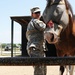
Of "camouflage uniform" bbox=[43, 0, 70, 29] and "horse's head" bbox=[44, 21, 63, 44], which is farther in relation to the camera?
"camouflage uniform" bbox=[43, 0, 70, 29]

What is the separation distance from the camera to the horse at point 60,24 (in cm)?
489

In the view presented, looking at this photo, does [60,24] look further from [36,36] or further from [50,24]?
[36,36]

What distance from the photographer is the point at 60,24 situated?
537cm

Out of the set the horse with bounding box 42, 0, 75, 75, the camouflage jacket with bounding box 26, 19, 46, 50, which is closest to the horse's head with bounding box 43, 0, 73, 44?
the horse with bounding box 42, 0, 75, 75

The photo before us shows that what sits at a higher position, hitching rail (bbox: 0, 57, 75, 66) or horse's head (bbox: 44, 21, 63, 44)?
horse's head (bbox: 44, 21, 63, 44)

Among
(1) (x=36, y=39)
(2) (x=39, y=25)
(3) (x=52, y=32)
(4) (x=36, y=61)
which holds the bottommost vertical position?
(4) (x=36, y=61)

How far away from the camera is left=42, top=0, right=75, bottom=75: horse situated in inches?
193

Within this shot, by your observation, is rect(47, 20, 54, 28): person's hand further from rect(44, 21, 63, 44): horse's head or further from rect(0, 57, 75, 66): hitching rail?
rect(0, 57, 75, 66): hitching rail

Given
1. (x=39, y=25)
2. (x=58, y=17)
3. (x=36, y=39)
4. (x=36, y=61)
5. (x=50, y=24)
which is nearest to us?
(x=36, y=61)

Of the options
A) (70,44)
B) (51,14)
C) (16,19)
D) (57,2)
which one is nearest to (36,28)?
(51,14)

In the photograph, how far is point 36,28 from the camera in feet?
15.5

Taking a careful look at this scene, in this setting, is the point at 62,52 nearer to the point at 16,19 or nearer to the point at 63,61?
the point at 63,61

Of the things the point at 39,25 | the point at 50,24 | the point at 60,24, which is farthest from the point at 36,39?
the point at 60,24

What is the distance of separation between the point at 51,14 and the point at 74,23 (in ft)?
2.55
